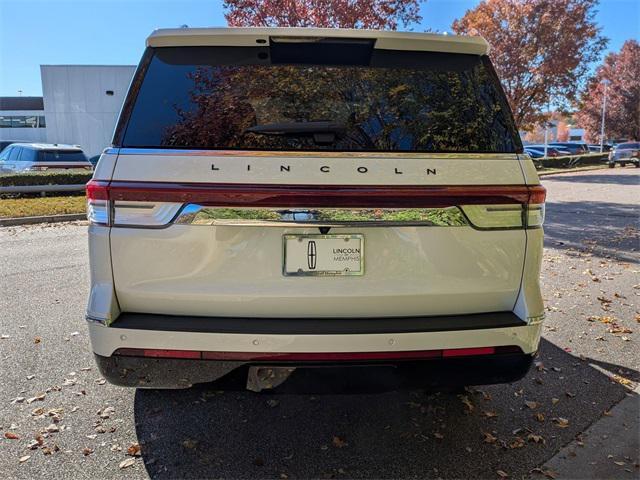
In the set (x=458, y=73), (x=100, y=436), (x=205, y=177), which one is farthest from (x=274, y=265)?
(x=100, y=436)

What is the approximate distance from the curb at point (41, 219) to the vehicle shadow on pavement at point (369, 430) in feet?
29.9

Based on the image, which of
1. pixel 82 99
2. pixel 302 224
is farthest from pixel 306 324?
pixel 82 99

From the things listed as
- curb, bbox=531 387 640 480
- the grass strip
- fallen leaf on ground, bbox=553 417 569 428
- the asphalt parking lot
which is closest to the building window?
the grass strip

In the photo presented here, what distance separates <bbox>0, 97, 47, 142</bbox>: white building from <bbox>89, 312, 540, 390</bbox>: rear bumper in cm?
4961

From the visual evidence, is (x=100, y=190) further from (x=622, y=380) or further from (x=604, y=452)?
(x=622, y=380)

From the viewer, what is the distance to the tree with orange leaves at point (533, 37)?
72.4ft

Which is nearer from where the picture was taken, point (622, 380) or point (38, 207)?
point (622, 380)

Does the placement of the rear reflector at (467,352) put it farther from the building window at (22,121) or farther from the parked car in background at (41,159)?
the building window at (22,121)

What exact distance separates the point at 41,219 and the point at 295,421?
9951 mm

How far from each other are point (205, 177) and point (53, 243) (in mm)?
7357

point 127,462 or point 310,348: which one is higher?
point 310,348

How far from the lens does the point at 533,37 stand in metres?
22.3

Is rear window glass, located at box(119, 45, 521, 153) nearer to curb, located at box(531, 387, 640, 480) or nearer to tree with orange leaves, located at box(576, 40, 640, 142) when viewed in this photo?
curb, located at box(531, 387, 640, 480)

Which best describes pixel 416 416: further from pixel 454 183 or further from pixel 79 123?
pixel 79 123
